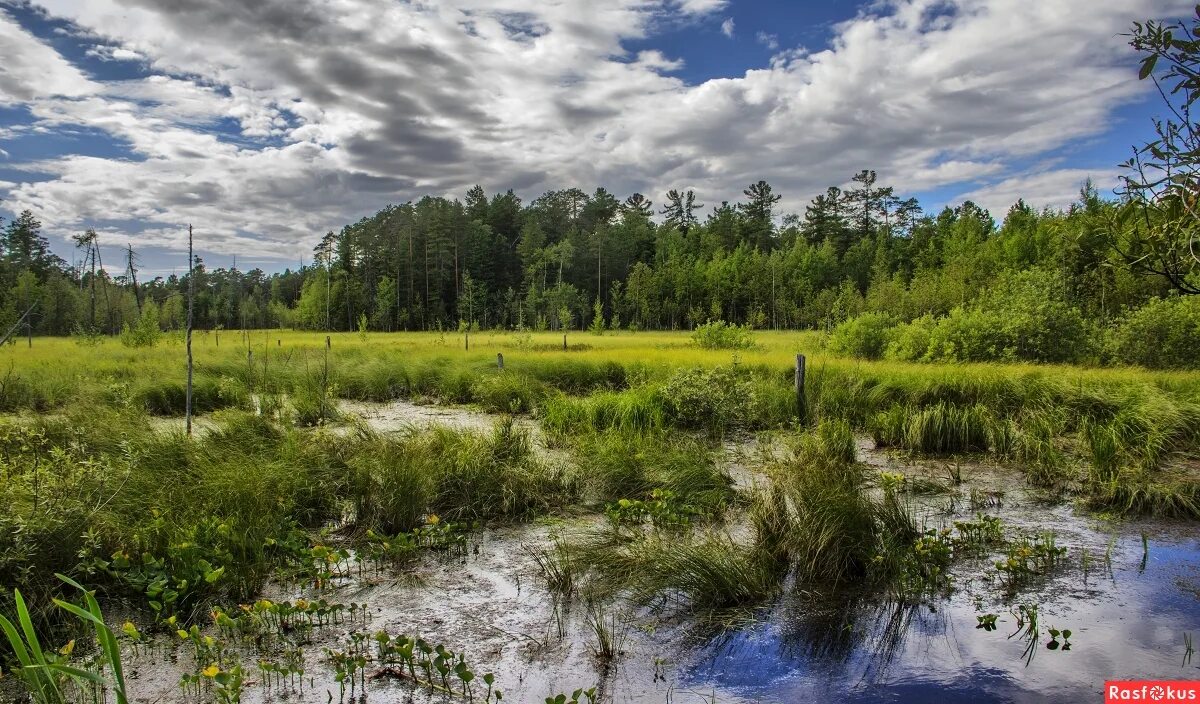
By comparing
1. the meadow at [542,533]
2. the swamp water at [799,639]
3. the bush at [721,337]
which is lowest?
the swamp water at [799,639]

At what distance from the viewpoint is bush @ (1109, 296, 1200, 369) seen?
60.9ft

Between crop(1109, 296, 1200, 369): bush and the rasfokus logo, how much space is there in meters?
18.7

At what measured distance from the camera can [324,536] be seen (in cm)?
636

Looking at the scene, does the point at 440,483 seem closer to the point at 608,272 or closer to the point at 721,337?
the point at 721,337

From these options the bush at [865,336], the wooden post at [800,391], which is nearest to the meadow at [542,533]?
the wooden post at [800,391]

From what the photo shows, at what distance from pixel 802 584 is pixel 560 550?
6.77 ft

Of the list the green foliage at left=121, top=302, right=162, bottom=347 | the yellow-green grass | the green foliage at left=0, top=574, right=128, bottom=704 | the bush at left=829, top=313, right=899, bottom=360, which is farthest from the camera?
the green foliage at left=121, top=302, right=162, bottom=347

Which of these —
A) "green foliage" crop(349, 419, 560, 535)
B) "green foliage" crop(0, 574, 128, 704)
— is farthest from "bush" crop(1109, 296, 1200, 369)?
"green foliage" crop(0, 574, 128, 704)

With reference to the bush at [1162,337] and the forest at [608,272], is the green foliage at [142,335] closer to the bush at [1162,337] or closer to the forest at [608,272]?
the forest at [608,272]

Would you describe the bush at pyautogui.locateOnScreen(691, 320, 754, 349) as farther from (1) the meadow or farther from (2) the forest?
(1) the meadow

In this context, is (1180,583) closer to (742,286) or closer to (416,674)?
(416,674)

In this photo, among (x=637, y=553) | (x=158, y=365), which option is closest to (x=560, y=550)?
(x=637, y=553)

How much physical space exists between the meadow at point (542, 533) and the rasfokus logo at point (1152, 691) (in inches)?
17.2

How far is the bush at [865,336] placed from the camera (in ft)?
72.1
